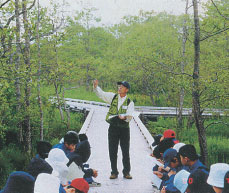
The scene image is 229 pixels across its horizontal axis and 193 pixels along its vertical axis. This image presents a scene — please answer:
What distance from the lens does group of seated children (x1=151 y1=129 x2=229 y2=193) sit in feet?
9.75

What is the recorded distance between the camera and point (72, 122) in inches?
793

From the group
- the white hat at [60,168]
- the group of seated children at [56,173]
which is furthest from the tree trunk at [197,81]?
the white hat at [60,168]

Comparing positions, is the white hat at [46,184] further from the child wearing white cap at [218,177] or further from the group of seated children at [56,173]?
the child wearing white cap at [218,177]

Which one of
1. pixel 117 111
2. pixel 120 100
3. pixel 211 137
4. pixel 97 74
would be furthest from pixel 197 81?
pixel 97 74

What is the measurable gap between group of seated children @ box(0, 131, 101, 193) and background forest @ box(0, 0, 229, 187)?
9.23 feet

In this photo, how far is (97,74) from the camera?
112 feet

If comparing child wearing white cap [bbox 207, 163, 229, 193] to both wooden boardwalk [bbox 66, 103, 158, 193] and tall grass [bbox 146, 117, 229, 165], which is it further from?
tall grass [bbox 146, 117, 229, 165]

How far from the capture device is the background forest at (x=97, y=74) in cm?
905

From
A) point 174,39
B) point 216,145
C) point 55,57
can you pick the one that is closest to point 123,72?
point 174,39

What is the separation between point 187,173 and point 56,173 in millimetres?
1738

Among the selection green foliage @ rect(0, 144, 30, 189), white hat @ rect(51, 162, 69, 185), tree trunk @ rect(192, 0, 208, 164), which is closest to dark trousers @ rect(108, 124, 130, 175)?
white hat @ rect(51, 162, 69, 185)

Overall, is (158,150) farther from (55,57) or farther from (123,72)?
(123,72)

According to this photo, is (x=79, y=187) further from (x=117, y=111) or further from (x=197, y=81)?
(x=197, y=81)

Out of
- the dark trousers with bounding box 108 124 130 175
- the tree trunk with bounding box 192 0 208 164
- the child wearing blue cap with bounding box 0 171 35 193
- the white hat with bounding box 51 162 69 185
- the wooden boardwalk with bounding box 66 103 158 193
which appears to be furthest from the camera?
the tree trunk with bounding box 192 0 208 164
